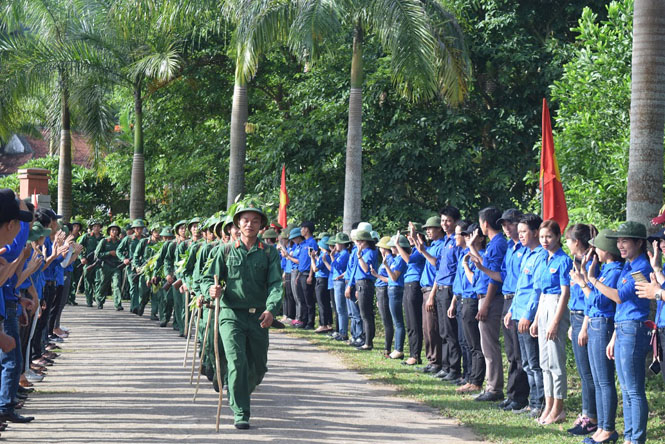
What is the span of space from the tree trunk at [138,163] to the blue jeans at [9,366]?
70.0ft

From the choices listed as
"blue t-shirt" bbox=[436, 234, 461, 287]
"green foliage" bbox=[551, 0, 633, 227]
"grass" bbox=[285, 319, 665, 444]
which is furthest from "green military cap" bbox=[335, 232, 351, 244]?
"blue t-shirt" bbox=[436, 234, 461, 287]

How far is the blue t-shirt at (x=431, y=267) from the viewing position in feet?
41.6

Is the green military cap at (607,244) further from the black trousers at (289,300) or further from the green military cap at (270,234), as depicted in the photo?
the black trousers at (289,300)

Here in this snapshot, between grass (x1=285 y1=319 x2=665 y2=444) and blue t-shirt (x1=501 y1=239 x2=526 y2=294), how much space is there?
1324 mm

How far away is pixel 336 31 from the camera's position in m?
18.0

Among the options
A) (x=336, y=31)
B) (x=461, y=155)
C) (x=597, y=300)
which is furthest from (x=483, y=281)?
(x=461, y=155)

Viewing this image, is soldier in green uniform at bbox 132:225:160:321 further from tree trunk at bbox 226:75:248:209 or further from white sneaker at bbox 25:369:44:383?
white sneaker at bbox 25:369:44:383

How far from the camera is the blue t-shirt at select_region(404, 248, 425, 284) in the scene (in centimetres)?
1355

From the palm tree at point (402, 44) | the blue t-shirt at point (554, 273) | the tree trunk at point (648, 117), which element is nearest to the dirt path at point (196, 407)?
the blue t-shirt at point (554, 273)

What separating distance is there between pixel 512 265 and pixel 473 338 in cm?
145

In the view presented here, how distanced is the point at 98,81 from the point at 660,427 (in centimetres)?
2331

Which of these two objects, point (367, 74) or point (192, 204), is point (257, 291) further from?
point (192, 204)

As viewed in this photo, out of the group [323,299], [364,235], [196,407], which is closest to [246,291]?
[196,407]

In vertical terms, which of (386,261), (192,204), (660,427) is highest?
(192,204)
